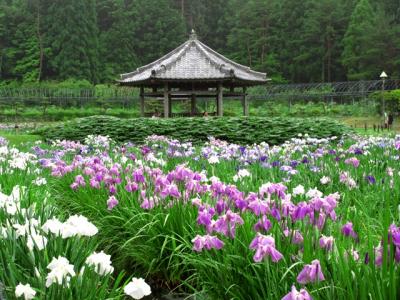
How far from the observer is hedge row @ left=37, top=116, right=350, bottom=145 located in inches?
546

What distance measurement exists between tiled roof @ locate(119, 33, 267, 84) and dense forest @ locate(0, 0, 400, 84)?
27.4 meters

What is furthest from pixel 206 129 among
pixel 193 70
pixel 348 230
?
pixel 348 230

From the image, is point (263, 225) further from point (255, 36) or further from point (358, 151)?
point (255, 36)

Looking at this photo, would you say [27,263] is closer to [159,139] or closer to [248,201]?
[248,201]

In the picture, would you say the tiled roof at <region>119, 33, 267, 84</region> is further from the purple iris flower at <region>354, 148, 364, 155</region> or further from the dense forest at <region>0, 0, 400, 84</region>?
the dense forest at <region>0, 0, 400, 84</region>

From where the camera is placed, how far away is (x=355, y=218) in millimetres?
3180

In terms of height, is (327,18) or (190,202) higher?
(327,18)

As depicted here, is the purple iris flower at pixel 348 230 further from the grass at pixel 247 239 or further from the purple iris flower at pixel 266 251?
the purple iris flower at pixel 266 251

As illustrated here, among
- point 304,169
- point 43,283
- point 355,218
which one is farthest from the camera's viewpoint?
point 304,169

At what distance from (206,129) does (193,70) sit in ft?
21.9

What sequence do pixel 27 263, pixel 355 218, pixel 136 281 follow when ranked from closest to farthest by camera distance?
pixel 136 281, pixel 27 263, pixel 355 218

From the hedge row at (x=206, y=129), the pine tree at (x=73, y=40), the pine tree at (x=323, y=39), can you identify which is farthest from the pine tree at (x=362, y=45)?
the hedge row at (x=206, y=129)

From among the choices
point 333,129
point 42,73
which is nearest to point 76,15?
point 42,73

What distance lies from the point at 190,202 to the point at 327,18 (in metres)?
49.8
